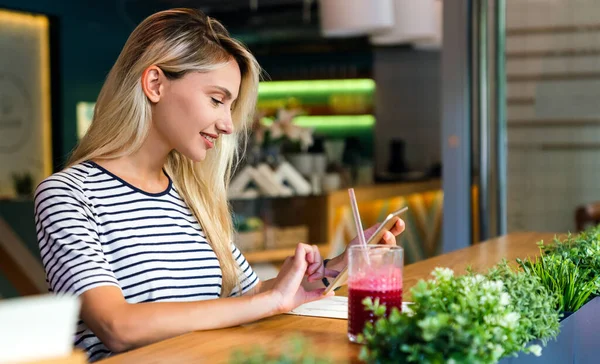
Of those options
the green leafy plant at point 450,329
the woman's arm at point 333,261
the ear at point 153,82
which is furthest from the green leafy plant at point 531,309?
the ear at point 153,82

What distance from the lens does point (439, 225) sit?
6.95m

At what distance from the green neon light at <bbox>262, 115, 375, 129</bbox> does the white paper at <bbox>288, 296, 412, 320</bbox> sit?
7808mm

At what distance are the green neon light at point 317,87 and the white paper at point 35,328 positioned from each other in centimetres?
870

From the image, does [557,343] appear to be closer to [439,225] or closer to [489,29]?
[489,29]

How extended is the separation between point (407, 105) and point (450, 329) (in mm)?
8706

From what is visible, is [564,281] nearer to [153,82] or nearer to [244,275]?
[244,275]

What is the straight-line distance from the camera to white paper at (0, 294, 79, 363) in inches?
36.0

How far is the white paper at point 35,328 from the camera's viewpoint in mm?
914

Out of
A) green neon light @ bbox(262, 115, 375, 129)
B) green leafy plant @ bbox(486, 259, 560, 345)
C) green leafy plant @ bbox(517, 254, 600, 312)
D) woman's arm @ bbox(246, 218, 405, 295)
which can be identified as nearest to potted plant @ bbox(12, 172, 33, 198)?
green neon light @ bbox(262, 115, 375, 129)

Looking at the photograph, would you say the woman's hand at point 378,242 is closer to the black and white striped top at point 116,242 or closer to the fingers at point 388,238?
the fingers at point 388,238

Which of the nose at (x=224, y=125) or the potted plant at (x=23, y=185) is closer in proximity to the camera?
the nose at (x=224, y=125)

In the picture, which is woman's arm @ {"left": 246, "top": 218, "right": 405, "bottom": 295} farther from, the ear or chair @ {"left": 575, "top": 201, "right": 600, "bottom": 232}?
chair @ {"left": 575, "top": 201, "right": 600, "bottom": 232}

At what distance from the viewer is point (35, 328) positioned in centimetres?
94

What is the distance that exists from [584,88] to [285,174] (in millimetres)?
1929
